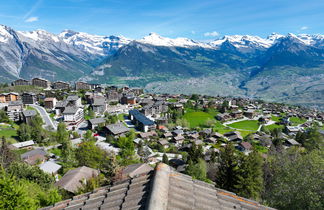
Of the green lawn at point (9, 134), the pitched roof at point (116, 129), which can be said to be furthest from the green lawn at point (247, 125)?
the green lawn at point (9, 134)

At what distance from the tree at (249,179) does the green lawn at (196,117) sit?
5948cm

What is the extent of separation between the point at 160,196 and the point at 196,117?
90643 mm

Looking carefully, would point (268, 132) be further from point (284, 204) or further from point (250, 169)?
point (284, 204)

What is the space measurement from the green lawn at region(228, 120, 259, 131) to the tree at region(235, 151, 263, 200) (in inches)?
2698

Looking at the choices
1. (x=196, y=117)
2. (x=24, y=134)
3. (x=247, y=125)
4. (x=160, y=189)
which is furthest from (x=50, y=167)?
(x=247, y=125)

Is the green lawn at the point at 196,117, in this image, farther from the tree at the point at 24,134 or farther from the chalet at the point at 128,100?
the tree at the point at 24,134

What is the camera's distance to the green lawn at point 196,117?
85.5 metres

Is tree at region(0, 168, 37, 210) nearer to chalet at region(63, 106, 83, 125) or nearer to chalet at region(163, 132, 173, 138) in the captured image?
chalet at region(163, 132, 173, 138)

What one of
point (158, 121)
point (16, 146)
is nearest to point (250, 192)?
point (16, 146)

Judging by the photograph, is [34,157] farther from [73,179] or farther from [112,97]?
[112,97]

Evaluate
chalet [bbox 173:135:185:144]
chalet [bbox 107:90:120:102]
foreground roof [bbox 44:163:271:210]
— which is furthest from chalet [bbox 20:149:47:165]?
chalet [bbox 107:90:120:102]

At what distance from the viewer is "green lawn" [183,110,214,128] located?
280 ft

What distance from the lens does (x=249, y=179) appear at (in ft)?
68.4

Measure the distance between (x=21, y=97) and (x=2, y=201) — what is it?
89304mm
